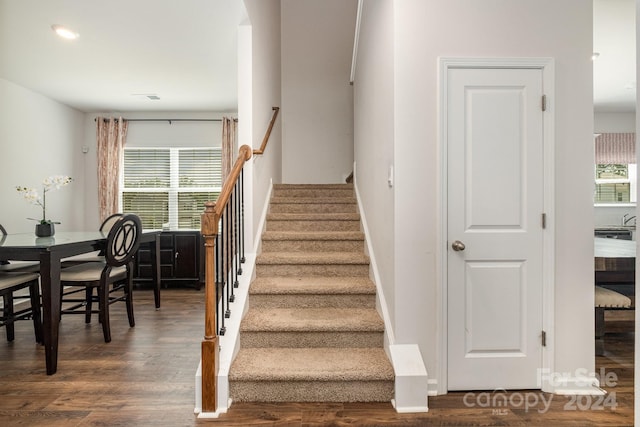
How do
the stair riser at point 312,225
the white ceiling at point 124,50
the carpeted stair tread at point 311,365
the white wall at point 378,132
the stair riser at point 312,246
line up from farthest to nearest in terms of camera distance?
the stair riser at point 312,225, the stair riser at point 312,246, the white ceiling at point 124,50, the white wall at point 378,132, the carpeted stair tread at point 311,365

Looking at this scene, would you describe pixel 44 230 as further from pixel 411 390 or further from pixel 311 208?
pixel 411 390

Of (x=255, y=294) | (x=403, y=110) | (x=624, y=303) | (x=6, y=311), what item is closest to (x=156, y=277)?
(x=6, y=311)

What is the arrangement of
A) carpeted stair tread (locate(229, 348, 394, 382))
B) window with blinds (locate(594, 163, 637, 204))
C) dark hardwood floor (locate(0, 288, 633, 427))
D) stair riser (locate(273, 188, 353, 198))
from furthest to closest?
window with blinds (locate(594, 163, 637, 204)) → stair riser (locate(273, 188, 353, 198)) → carpeted stair tread (locate(229, 348, 394, 382)) → dark hardwood floor (locate(0, 288, 633, 427))

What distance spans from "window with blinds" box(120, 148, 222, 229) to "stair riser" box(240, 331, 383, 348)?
3770 mm

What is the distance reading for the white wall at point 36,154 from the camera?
4184mm

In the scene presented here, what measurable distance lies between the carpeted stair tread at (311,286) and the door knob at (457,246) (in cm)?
70

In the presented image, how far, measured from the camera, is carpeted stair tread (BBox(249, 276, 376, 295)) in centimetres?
253

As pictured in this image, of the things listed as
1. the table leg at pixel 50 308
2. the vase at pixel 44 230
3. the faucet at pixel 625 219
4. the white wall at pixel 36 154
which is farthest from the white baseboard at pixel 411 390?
the faucet at pixel 625 219

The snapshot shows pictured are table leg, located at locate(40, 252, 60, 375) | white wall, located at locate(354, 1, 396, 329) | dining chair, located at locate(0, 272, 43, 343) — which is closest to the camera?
white wall, located at locate(354, 1, 396, 329)

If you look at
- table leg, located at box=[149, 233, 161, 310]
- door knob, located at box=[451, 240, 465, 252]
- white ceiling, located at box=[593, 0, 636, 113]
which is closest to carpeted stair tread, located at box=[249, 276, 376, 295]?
door knob, located at box=[451, 240, 465, 252]

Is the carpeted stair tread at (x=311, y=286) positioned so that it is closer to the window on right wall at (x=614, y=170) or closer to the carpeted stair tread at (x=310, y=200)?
the carpeted stair tread at (x=310, y=200)

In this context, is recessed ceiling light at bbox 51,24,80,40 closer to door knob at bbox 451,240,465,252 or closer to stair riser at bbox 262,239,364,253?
stair riser at bbox 262,239,364,253

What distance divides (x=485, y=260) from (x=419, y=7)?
1.56 m

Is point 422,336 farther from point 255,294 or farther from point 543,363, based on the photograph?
point 255,294
